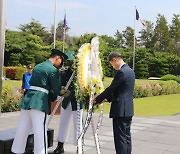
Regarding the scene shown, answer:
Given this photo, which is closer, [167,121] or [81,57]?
[81,57]

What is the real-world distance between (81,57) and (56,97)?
29.6 inches

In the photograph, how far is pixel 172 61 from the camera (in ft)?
176

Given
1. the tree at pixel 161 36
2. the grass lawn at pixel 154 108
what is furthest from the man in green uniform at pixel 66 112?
the tree at pixel 161 36

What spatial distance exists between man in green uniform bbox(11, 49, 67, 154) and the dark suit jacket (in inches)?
30.0

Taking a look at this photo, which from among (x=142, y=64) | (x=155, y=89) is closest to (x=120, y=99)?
(x=155, y=89)

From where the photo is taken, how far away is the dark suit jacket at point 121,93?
532cm

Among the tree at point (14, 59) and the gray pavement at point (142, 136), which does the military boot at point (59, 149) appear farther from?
the tree at point (14, 59)

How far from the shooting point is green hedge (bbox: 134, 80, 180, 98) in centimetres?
2189

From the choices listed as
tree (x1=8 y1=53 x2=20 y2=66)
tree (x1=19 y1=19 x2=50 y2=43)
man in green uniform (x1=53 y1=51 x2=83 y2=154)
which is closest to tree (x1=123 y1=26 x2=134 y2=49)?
tree (x1=19 y1=19 x2=50 y2=43)

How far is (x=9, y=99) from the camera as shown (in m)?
11.9

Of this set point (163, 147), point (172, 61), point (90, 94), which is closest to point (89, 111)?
point (90, 94)

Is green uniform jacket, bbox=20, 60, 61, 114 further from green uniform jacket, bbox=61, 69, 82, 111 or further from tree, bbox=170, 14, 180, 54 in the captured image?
tree, bbox=170, 14, 180, 54

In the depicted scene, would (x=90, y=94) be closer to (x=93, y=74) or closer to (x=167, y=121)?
(x=93, y=74)

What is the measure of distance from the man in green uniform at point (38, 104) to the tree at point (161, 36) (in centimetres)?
6108
